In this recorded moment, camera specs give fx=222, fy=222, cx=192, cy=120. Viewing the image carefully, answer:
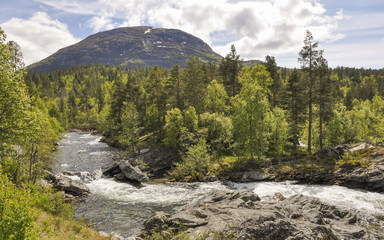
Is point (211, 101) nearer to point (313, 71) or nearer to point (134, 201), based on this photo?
point (313, 71)

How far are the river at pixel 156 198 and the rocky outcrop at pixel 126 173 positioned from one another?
161cm

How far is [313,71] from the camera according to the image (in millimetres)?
39219

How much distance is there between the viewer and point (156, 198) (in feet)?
95.8

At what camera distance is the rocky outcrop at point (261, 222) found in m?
14.9

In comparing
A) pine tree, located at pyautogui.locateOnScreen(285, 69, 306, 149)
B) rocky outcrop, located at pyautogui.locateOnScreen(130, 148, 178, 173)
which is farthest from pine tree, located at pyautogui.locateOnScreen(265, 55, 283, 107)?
rocky outcrop, located at pyautogui.locateOnScreen(130, 148, 178, 173)

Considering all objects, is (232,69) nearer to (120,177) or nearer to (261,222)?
(120,177)

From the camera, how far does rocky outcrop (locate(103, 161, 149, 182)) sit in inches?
1436

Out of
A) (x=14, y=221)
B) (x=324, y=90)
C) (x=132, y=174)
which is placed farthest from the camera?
(x=324, y=90)

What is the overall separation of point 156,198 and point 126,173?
10101 millimetres

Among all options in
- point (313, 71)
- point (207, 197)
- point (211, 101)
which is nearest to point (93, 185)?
point (207, 197)

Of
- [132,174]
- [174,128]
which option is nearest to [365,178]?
[174,128]

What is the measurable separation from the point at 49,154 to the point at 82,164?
21188 mm

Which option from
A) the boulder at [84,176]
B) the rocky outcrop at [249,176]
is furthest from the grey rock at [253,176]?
the boulder at [84,176]

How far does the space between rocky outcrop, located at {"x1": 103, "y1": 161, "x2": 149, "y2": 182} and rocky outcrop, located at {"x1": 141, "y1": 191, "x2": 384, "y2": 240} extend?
16.3 m
